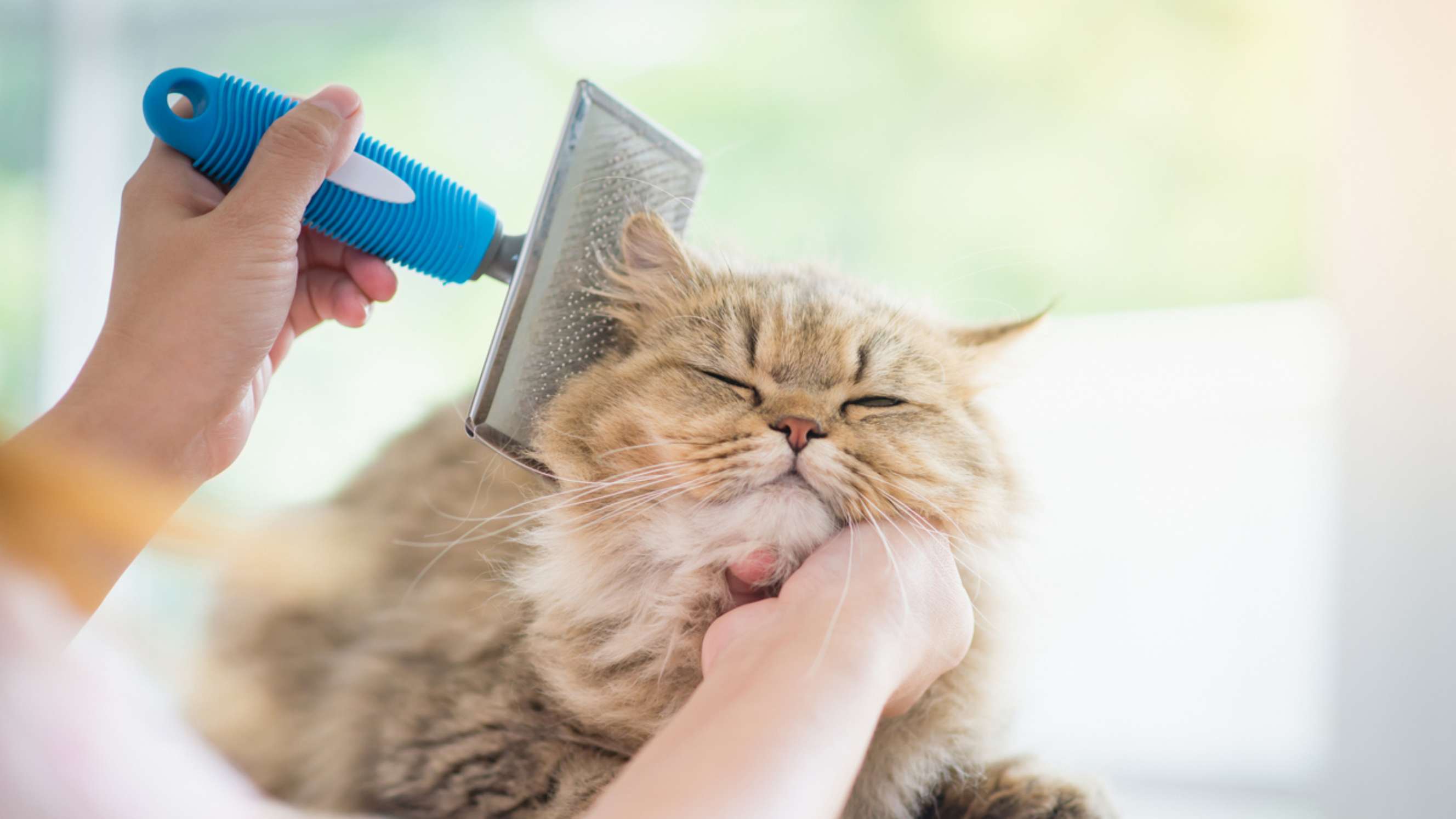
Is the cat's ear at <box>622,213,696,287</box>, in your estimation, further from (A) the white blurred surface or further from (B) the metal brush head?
(A) the white blurred surface

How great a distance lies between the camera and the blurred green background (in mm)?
1551

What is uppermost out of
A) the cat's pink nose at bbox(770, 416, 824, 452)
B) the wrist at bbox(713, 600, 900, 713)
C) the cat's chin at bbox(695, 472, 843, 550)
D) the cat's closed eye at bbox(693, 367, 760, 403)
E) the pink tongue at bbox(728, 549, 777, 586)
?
the cat's closed eye at bbox(693, 367, 760, 403)

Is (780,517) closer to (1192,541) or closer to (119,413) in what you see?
(119,413)

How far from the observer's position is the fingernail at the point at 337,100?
0.79 m

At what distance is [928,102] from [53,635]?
Result: 173cm

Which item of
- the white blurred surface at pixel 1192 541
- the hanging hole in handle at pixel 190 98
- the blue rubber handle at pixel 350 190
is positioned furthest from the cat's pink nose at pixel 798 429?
the white blurred surface at pixel 1192 541

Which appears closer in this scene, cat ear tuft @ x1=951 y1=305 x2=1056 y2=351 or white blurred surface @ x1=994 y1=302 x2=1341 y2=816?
cat ear tuft @ x1=951 y1=305 x2=1056 y2=351

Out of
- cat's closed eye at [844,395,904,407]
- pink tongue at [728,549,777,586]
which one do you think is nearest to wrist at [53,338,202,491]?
pink tongue at [728,549,777,586]

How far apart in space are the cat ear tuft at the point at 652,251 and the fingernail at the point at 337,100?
0.31 metres

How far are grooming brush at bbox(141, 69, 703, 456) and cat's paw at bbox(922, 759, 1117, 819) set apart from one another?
0.63 meters

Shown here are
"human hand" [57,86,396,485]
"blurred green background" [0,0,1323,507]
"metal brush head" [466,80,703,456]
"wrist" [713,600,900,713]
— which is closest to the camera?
"wrist" [713,600,900,713]

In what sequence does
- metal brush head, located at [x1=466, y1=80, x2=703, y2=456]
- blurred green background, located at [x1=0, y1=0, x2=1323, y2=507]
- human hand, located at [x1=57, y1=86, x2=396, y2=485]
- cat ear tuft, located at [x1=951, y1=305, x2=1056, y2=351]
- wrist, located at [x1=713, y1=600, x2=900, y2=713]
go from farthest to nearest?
1. blurred green background, located at [x1=0, y1=0, x2=1323, y2=507]
2. cat ear tuft, located at [x1=951, y1=305, x2=1056, y2=351]
3. metal brush head, located at [x1=466, y1=80, x2=703, y2=456]
4. human hand, located at [x1=57, y1=86, x2=396, y2=485]
5. wrist, located at [x1=713, y1=600, x2=900, y2=713]

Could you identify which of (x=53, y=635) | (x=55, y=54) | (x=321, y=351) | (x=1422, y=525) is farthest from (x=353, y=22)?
(x=1422, y=525)

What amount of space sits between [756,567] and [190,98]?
2.34 ft
